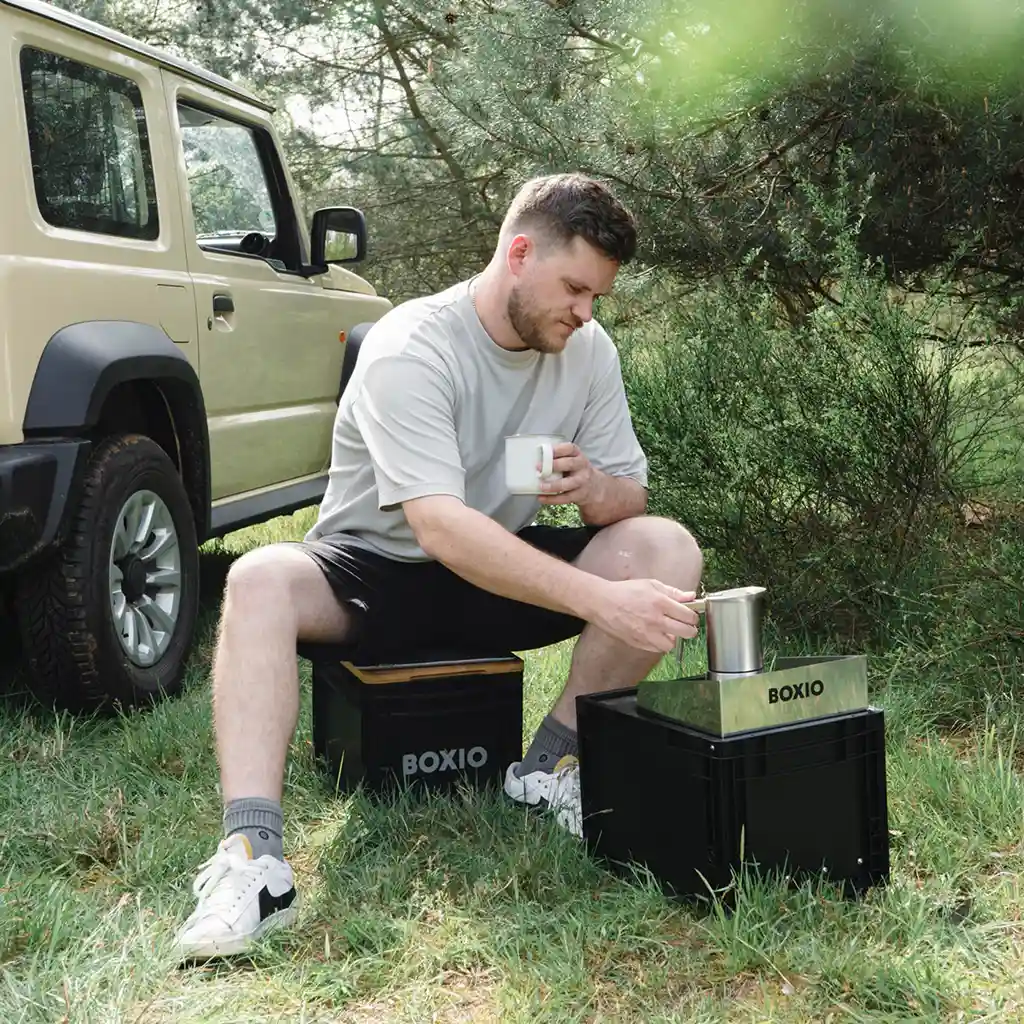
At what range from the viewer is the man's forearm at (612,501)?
299 centimetres

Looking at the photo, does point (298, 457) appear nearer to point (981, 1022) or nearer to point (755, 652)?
point (755, 652)

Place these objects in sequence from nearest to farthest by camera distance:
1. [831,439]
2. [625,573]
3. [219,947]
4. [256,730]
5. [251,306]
Result: 1. [219,947]
2. [256,730]
3. [625,573]
4. [831,439]
5. [251,306]

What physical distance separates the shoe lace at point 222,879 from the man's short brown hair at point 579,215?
1.42 m

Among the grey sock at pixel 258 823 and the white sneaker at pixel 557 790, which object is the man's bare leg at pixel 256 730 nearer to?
the grey sock at pixel 258 823

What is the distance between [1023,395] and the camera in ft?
15.0

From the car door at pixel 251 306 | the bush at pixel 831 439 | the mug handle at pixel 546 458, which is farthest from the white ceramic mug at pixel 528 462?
the car door at pixel 251 306

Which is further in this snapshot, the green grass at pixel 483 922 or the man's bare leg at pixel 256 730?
the man's bare leg at pixel 256 730

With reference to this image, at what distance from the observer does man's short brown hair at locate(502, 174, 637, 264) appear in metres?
2.84

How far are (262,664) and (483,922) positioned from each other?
67 cm

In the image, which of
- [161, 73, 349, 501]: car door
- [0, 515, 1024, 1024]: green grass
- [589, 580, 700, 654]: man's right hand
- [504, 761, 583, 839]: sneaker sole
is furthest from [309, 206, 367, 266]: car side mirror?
[589, 580, 700, 654]: man's right hand

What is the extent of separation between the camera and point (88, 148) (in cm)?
379

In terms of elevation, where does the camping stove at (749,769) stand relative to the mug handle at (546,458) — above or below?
below

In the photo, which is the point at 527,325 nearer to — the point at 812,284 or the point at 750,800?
the point at 750,800

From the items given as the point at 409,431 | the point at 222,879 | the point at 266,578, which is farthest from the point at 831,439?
the point at 222,879
